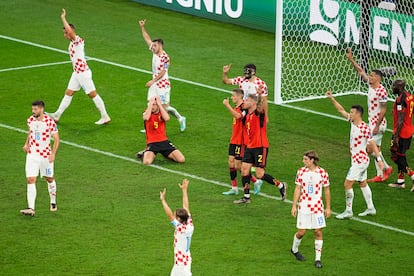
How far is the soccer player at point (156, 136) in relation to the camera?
2030 centimetres

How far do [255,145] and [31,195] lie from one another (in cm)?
386

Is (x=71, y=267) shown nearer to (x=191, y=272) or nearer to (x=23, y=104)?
(x=191, y=272)

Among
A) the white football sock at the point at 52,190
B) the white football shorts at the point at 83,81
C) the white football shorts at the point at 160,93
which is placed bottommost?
the white football sock at the point at 52,190

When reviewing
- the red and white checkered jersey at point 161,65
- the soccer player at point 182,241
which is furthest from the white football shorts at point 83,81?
the soccer player at point 182,241

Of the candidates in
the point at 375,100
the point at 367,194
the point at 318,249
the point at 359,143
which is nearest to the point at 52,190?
the point at 318,249

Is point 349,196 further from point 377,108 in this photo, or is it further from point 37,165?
point 37,165

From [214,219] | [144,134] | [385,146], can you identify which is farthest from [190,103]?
[214,219]

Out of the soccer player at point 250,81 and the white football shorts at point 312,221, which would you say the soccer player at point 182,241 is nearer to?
the white football shorts at point 312,221

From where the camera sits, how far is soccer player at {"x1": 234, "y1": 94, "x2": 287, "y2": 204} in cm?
1800

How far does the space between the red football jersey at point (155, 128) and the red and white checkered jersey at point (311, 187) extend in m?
5.25

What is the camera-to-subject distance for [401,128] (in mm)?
19125

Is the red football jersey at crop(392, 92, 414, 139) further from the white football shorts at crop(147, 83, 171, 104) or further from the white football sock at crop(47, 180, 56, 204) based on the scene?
the white football sock at crop(47, 180, 56, 204)

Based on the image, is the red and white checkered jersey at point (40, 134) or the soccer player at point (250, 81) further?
the soccer player at point (250, 81)

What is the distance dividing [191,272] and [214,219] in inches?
89.3
